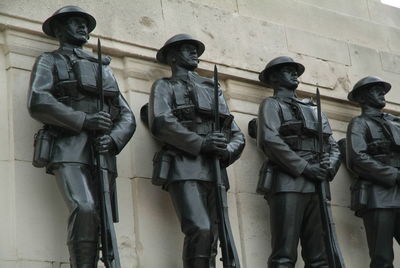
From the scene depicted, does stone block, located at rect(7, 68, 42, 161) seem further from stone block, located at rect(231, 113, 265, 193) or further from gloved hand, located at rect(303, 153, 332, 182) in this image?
gloved hand, located at rect(303, 153, 332, 182)

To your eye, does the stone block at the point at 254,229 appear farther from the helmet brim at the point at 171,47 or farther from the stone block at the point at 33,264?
the stone block at the point at 33,264

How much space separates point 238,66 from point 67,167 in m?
3.10

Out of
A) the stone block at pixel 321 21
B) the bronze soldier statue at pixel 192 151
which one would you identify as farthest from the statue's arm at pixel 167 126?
the stone block at pixel 321 21

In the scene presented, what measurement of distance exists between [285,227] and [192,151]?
4.20 ft

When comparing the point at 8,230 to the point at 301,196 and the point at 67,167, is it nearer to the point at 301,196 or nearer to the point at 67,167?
the point at 67,167

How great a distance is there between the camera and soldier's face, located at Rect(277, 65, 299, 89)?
1173cm

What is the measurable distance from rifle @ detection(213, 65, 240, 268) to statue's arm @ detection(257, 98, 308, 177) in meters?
0.69

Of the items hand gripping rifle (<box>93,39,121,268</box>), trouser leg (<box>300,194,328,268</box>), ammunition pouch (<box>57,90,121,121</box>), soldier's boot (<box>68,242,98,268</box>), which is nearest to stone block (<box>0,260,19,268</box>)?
soldier's boot (<box>68,242,98,268</box>)

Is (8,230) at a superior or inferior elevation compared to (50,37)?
inferior

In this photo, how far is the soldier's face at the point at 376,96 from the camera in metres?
12.3

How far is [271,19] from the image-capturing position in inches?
512

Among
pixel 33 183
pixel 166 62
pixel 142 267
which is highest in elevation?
pixel 166 62

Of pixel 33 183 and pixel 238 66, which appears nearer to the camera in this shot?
pixel 33 183

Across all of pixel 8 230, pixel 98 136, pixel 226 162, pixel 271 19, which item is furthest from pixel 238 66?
pixel 8 230
